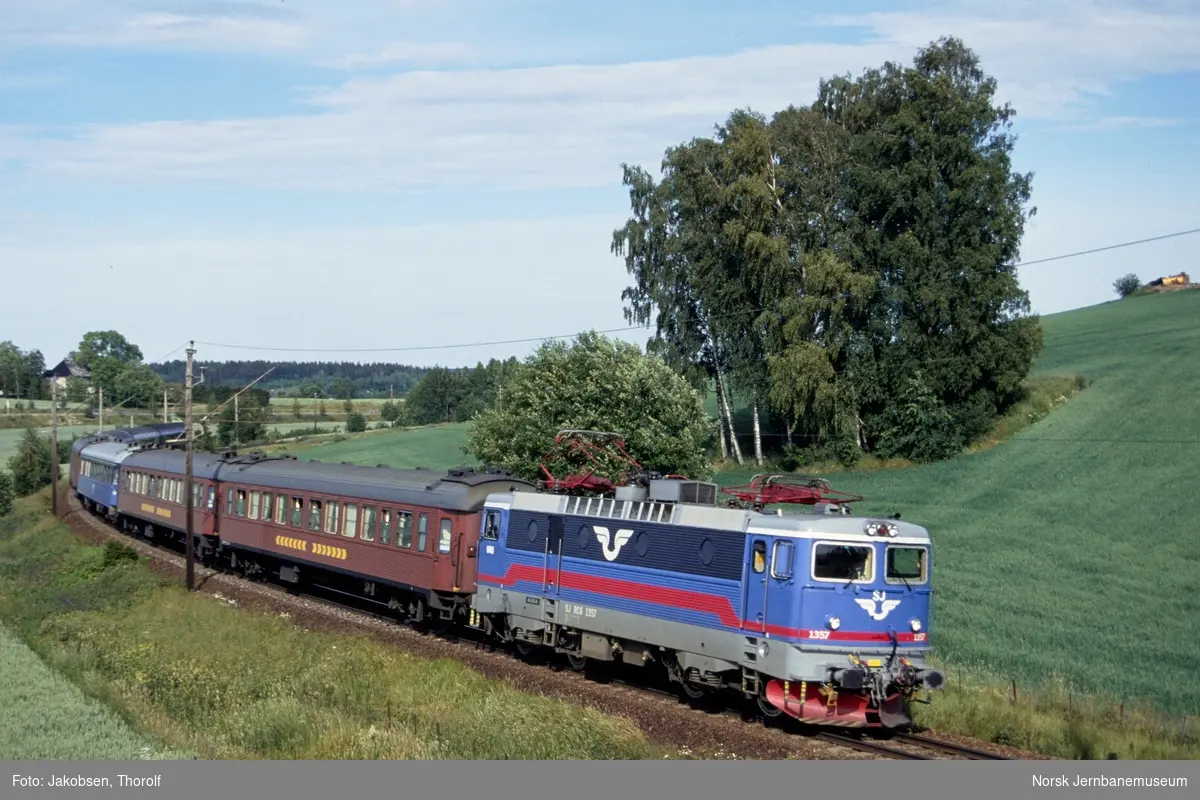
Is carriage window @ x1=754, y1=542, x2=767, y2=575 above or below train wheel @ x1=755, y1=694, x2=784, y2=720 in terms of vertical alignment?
above

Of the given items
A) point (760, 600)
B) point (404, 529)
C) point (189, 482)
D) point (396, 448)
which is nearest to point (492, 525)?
point (404, 529)

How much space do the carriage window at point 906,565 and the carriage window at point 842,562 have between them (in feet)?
1.16

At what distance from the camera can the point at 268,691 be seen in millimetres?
20047

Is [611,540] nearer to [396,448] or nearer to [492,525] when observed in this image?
[492,525]

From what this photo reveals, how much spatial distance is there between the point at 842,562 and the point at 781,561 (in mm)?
881

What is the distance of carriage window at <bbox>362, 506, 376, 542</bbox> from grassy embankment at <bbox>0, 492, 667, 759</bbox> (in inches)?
107

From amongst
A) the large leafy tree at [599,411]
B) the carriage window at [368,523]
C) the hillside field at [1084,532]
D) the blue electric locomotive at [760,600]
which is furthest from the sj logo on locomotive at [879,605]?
the large leafy tree at [599,411]

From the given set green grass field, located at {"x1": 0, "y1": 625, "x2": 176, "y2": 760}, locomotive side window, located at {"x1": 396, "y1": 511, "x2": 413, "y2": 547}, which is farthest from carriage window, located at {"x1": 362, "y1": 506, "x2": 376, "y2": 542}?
green grass field, located at {"x1": 0, "y1": 625, "x2": 176, "y2": 760}

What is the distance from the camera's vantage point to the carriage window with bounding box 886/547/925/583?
17.2 metres

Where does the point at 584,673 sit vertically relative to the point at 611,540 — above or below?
below

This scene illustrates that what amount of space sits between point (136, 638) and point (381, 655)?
696 centimetres

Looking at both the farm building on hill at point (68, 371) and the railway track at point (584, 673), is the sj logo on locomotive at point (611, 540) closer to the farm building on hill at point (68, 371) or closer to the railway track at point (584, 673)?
the railway track at point (584, 673)

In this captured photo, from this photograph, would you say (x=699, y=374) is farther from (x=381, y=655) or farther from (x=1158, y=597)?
(x=381, y=655)

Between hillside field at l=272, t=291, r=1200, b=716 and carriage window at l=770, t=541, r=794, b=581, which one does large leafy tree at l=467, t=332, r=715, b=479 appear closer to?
hillside field at l=272, t=291, r=1200, b=716
